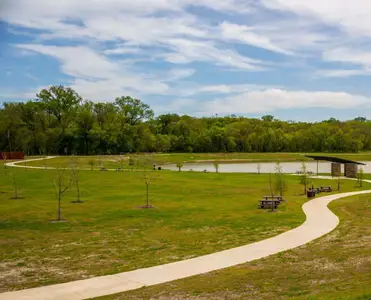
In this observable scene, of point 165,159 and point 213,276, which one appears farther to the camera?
point 165,159

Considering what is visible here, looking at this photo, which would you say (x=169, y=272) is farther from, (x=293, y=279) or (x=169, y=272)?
(x=293, y=279)

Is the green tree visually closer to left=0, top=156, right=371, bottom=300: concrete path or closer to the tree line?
the tree line

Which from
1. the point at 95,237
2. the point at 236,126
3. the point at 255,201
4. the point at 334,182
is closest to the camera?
the point at 95,237

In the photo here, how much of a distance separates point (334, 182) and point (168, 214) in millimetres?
27173

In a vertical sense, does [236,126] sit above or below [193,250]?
above

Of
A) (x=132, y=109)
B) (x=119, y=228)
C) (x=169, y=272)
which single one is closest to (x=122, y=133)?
(x=132, y=109)

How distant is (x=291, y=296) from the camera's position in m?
10.8

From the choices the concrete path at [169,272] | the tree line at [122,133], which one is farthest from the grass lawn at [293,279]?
the tree line at [122,133]

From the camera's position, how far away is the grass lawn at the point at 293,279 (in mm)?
11008

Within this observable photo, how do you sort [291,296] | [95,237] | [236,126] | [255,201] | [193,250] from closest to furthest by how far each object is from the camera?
[291,296] < [193,250] < [95,237] < [255,201] < [236,126]

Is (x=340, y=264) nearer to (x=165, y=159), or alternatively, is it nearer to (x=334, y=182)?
(x=334, y=182)

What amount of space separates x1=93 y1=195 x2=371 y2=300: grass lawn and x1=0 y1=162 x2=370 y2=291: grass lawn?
2.74 m

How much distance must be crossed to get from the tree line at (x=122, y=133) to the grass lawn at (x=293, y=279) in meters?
81.2

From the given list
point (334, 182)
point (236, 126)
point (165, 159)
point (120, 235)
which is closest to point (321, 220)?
point (120, 235)
